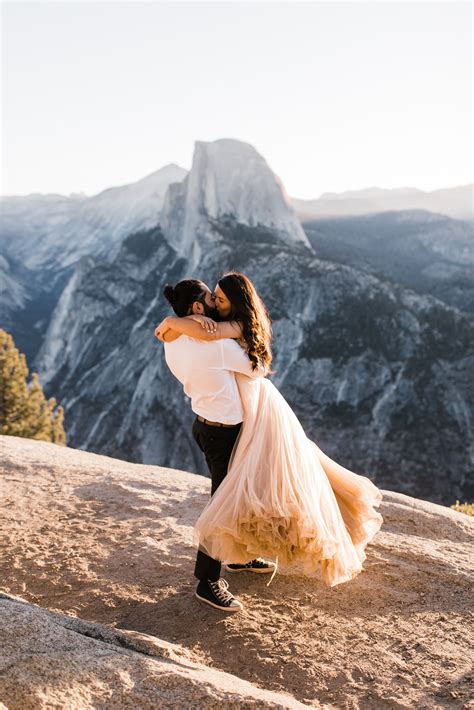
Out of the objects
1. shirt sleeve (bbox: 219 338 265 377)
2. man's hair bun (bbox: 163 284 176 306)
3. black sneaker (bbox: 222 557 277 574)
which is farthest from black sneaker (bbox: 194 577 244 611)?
man's hair bun (bbox: 163 284 176 306)

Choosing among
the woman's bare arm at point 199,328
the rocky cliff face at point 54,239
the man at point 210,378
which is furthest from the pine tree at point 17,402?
the rocky cliff face at point 54,239

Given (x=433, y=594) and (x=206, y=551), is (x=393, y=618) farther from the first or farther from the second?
(x=206, y=551)

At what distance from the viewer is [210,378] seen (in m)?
4.04

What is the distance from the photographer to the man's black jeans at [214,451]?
13.9ft

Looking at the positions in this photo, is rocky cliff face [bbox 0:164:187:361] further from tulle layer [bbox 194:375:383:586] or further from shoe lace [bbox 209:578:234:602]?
tulle layer [bbox 194:375:383:586]

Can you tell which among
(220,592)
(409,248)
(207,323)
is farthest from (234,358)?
(409,248)

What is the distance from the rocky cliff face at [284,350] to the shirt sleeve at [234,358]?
31.5 meters

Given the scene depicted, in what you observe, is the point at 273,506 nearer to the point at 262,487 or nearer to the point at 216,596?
the point at 262,487

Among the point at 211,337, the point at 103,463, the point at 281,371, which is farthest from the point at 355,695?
the point at 281,371

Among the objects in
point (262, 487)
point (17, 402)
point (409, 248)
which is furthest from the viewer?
point (409, 248)

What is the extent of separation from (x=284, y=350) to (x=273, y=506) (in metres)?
40.4

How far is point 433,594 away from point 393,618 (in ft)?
2.03

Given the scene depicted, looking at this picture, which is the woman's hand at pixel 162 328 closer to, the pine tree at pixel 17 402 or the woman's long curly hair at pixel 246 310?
the woman's long curly hair at pixel 246 310

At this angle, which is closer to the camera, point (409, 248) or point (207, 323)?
point (207, 323)
